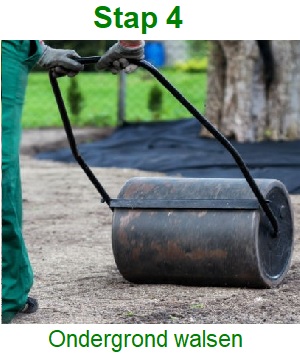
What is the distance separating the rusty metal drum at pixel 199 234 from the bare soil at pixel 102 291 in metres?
0.08

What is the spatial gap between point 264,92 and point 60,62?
24.0 ft

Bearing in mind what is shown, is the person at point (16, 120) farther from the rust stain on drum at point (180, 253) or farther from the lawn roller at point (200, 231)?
the rust stain on drum at point (180, 253)

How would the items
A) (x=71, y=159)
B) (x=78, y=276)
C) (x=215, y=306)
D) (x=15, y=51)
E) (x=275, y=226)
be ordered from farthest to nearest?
(x=71, y=159), (x=78, y=276), (x=275, y=226), (x=215, y=306), (x=15, y=51)

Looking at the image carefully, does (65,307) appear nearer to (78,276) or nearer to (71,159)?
(78,276)

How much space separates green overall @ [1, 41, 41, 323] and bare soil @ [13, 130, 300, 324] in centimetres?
14

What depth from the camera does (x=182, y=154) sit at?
10.1m

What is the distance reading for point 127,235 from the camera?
4.43 m

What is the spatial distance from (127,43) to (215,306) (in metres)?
1.13

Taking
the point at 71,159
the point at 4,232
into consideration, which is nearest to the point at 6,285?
the point at 4,232

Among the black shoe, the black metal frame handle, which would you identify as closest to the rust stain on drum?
the black metal frame handle

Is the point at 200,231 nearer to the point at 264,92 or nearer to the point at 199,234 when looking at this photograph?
the point at 199,234

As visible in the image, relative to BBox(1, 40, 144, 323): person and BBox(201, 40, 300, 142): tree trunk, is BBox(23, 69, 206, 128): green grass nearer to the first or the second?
BBox(201, 40, 300, 142): tree trunk

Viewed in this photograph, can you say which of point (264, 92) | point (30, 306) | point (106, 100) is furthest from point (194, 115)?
point (106, 100)

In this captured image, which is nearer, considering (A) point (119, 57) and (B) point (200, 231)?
(A) point (119, 57)
